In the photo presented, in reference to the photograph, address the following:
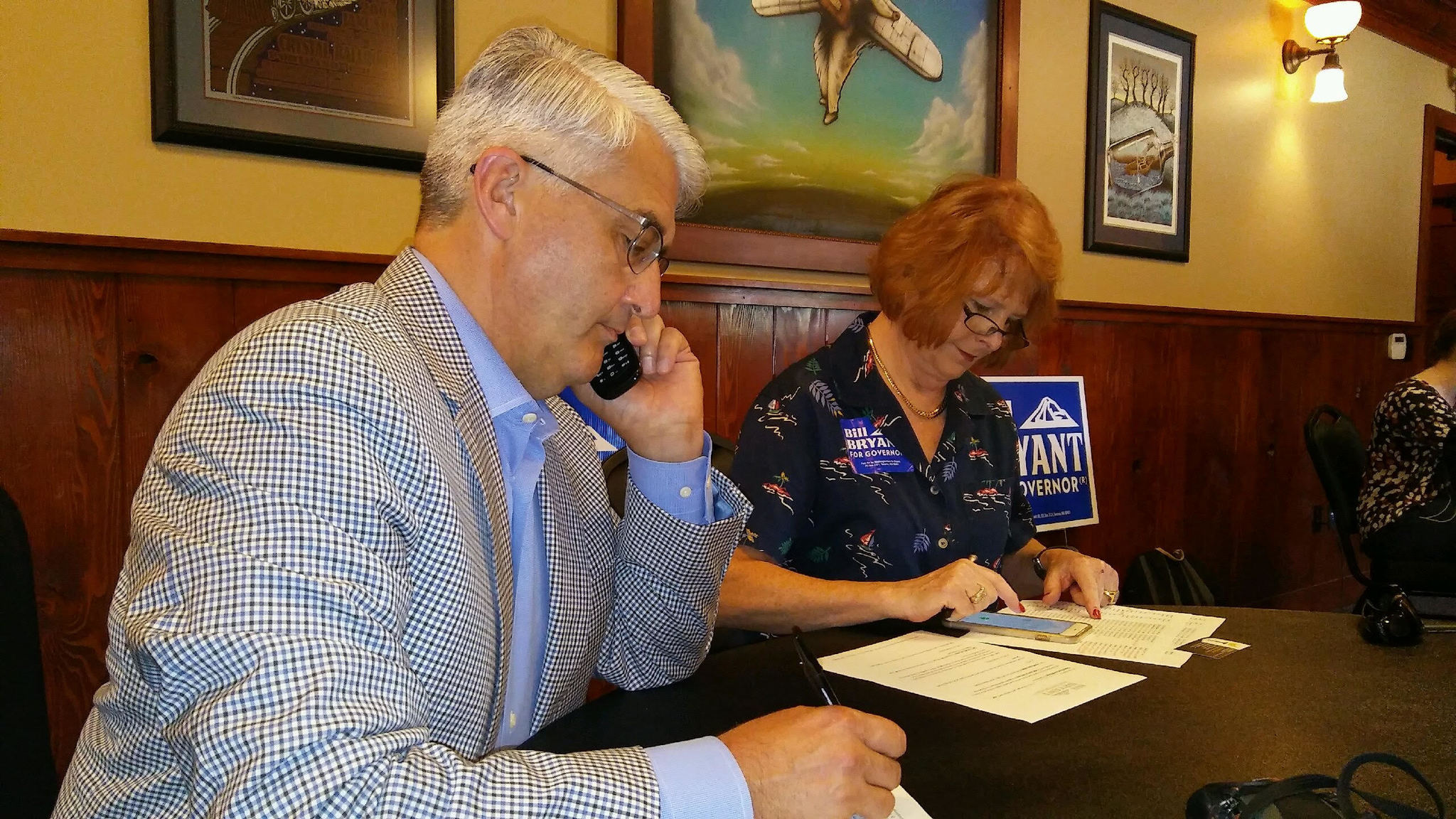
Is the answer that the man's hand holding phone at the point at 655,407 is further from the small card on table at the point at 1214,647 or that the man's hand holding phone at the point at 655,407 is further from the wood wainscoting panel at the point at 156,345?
the wood wainscoting panel at the point at 156,345

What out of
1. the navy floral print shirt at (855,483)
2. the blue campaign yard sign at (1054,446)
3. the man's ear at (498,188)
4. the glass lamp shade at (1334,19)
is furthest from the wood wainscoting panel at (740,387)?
the glass lamp shade at (1334,19)

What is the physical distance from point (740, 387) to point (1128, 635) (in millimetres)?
1584

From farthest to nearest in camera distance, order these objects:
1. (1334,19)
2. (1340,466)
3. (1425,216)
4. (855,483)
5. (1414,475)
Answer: (1425,216), (1334,19), (1340,466), (1414,475), (855,483)

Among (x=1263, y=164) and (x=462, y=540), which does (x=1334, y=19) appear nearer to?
(x=1263, y=164)

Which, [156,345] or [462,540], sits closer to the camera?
[462,540]

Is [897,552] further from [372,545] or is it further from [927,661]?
[372,545]

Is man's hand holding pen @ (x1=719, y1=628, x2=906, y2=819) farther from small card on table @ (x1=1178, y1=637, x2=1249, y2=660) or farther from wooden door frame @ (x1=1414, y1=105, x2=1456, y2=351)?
wooden door frame @ (x1=1414, y1=105, x2=1456, y2=351)

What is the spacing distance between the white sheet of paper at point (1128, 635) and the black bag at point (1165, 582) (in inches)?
27.5

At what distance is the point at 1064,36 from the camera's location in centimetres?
377

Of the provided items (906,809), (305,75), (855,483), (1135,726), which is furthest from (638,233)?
(305,75)

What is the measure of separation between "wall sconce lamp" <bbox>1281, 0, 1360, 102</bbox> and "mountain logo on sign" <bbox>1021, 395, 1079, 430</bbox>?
96.3 inches

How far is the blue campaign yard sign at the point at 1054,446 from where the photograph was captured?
3592mm

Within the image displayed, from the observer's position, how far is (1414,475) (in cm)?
352

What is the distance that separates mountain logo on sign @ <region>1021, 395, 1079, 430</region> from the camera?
3.64 m
